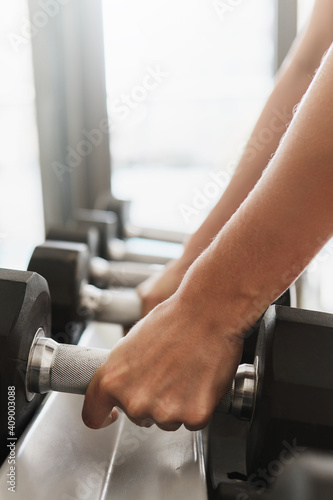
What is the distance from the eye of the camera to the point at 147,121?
2227 mm

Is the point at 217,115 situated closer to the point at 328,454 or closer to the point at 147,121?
the point at 147,121

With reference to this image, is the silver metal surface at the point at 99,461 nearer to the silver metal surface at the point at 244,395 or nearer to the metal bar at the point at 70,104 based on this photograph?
the silver metal surface at the point at 244,395

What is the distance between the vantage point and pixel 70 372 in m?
0.71

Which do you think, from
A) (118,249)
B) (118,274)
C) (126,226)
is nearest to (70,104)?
Result: (126,226)

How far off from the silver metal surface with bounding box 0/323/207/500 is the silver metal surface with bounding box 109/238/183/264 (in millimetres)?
874

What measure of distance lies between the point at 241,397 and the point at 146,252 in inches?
43.3

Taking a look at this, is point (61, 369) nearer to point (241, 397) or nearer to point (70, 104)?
point (241, 397)

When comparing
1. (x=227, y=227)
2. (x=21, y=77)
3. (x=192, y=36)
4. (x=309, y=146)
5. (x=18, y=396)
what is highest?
(x=192, y=36)

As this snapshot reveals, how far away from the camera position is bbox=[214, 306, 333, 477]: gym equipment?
58cm

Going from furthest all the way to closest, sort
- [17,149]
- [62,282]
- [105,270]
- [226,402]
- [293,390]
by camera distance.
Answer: [17,149], [105,270], [62,282], [226,402], [293,390]

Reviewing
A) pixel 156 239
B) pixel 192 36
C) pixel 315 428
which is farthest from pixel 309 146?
pixel 192 36

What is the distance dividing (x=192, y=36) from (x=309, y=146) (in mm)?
1624

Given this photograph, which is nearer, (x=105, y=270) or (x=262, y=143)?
(x=262, y=143)

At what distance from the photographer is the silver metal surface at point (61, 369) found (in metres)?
0.71
